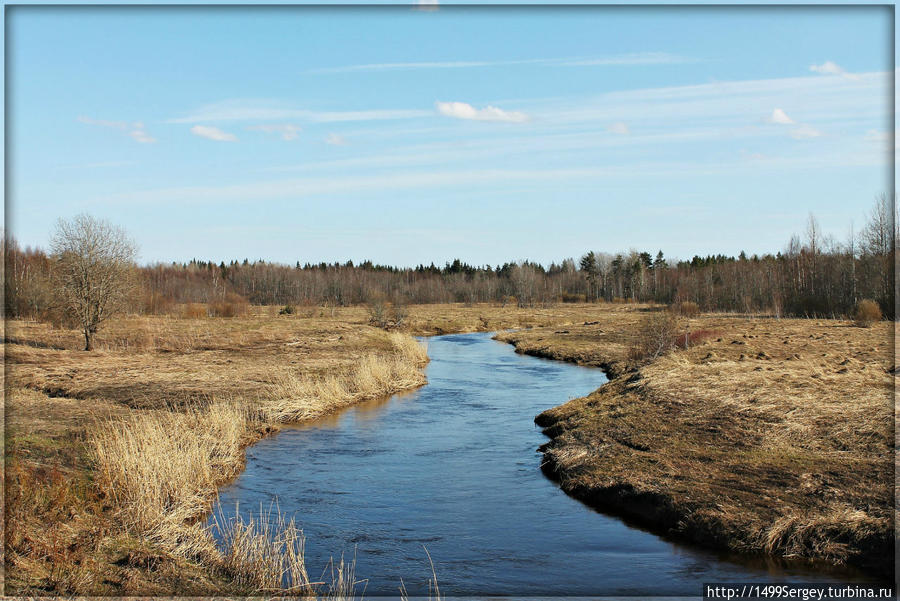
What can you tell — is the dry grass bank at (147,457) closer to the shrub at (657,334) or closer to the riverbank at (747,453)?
the riverbank at (747,453)

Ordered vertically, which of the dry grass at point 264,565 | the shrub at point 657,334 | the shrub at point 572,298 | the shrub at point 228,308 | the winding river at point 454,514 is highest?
the shrub at point 572,298

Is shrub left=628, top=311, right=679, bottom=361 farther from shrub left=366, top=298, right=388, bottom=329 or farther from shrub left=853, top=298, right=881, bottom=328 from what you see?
shrub left=366, top=298, right=388, bottom=329

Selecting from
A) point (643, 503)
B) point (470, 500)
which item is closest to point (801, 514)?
point (643, 503)

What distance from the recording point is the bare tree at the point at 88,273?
1483 inches

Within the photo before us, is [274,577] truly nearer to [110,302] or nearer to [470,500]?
[470,500]

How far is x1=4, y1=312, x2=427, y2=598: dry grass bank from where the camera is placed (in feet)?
30.7

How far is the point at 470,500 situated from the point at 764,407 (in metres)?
9.71

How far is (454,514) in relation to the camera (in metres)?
13.3

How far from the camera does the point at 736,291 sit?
79.2 m

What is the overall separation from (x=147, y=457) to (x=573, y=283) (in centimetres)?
13166

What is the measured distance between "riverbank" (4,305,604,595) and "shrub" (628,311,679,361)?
38.7ft

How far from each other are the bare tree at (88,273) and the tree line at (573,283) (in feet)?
3.36

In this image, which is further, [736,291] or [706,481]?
[736,291]

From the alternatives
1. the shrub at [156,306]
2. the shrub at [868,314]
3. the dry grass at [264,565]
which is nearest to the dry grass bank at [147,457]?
the dry grass at [264,565]
